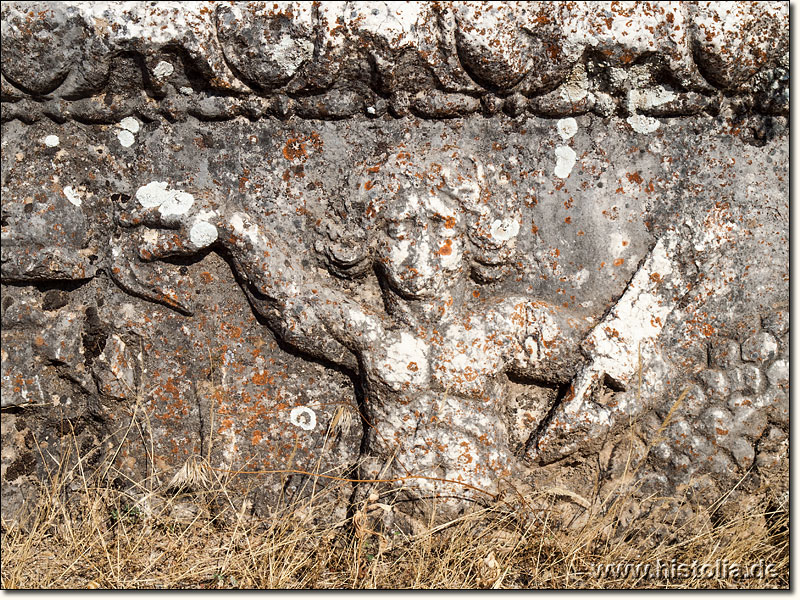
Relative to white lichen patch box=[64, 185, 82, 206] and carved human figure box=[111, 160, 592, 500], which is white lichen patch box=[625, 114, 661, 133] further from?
white lichen patch box=[64, 185, 82, 206]

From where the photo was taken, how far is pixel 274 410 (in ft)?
8.78

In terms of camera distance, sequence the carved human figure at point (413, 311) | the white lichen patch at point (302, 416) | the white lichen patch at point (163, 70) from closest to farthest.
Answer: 1. the white lichen patch at point (163, 70)
2. the carved human figure at point (413, 311)
3. the white lichen patch at point (302, 416)

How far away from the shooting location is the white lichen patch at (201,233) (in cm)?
251

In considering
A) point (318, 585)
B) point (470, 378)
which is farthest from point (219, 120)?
point (318, 585)

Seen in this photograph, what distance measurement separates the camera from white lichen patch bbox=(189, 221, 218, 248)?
2508 millimetres

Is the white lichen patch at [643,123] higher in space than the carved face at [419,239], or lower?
higher

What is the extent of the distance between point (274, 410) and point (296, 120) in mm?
975

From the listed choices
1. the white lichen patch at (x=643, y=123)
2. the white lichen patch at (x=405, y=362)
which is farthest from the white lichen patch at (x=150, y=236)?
the white lichen patch at (x=643, y=123)

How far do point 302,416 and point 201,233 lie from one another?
70cm

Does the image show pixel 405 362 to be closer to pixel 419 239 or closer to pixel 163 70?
pixel 419 239

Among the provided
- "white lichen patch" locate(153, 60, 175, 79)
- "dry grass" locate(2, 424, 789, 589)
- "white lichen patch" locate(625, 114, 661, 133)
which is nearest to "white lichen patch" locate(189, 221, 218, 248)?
"white lichen patch" locate(153, 60, 175, 79)

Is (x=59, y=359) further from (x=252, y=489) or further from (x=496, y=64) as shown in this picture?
(x=496, y=64)

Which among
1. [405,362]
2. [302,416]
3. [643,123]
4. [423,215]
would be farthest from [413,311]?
[643,123]

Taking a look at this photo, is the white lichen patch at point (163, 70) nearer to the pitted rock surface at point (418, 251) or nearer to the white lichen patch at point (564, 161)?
the pitted rock surface at point (418, 251)
